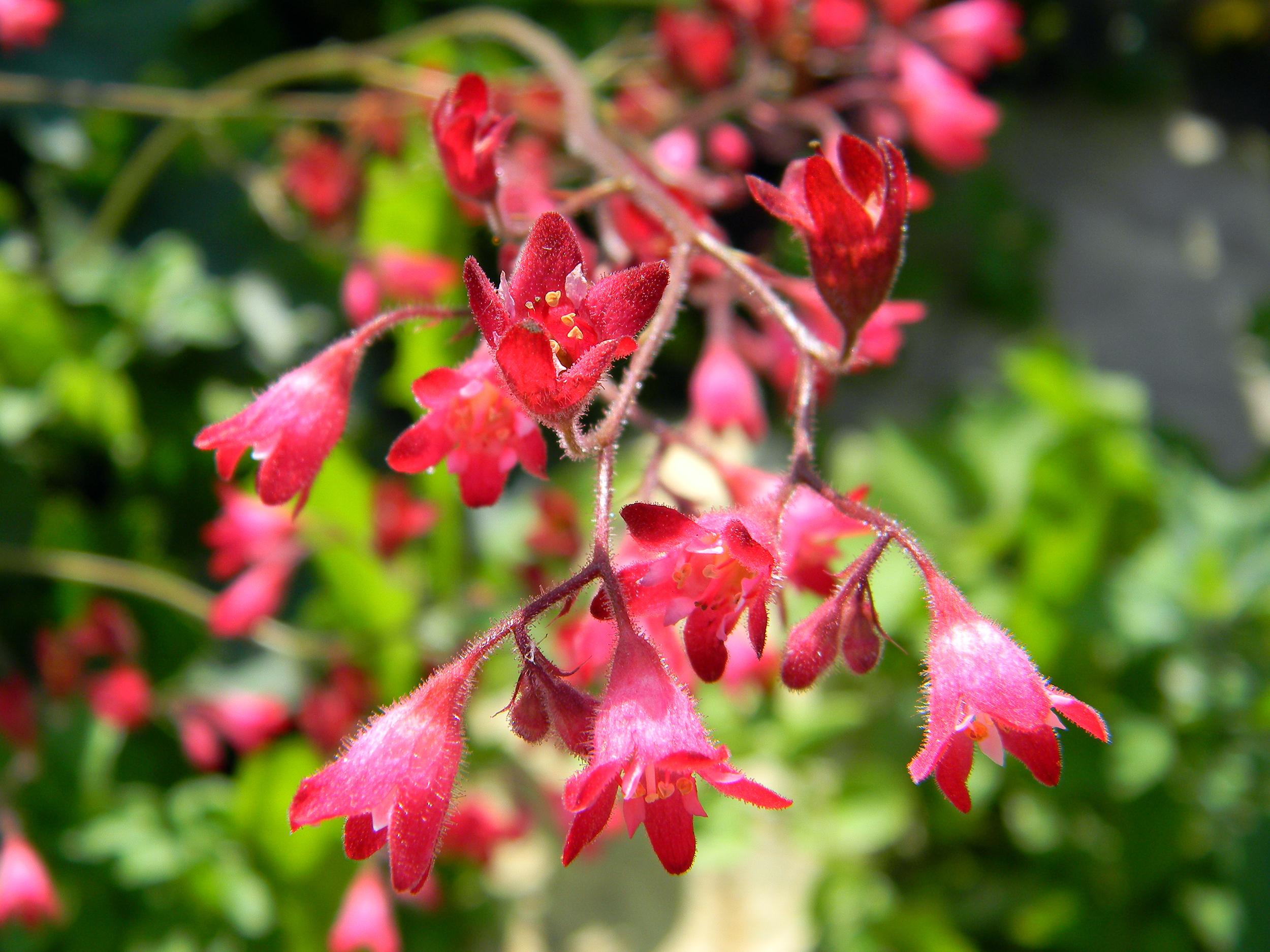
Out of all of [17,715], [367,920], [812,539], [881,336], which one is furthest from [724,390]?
[17,715]

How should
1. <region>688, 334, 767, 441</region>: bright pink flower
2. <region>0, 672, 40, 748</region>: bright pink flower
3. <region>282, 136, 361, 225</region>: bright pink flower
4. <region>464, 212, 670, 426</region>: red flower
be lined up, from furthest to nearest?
<region>282, 136, 361, 225</region>: bright pink flower
<region>0, 672, 40, 748</region>: bright pink flower
<region>688, 334, 767, 441</region>: bright pink flower
<region>464, 212, 670, 426</region>: red flower

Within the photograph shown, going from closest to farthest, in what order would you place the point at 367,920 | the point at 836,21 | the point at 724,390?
the point at 724,390
the point at 836,21
the point at 367,920

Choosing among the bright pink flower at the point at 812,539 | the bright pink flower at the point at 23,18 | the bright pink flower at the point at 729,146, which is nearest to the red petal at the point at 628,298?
the bright pink flower at the point at 812,539

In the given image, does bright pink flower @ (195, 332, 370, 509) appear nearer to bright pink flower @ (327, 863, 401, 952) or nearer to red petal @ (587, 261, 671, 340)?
red petal @ (587, 261, 671, 340)

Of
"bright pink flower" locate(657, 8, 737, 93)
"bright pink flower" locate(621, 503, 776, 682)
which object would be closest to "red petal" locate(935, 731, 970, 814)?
"bright pink flower" locate(621, 503, 776, 682)

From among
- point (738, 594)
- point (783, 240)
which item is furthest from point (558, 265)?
point (783, 240)

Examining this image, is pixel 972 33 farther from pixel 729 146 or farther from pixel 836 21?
pixel 729 146

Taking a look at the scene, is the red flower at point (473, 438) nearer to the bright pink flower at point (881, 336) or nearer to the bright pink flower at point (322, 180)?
the bright pink flower at point (881, 336)
